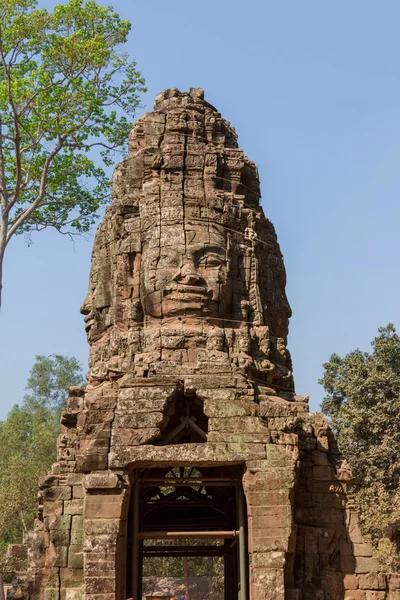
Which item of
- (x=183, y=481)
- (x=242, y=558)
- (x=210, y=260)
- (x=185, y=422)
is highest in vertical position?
(x=210, y=260)

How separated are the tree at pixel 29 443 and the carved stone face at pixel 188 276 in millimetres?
16881

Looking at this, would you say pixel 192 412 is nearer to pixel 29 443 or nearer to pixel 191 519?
pixel 191 519

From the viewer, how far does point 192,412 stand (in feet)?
45.4

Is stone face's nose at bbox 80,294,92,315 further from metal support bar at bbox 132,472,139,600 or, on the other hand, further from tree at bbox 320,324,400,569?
tree at bbox 320,324,400,569

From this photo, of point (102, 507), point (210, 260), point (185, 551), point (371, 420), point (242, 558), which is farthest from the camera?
point (371, 420)

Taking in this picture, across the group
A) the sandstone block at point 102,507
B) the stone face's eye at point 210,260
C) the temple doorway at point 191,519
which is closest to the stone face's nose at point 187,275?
the stone face's eye at point 210,260

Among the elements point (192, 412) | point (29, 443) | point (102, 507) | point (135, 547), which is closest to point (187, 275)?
point (192, 412)

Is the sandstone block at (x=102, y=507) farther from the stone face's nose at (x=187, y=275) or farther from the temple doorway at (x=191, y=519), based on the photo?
the stone face's nose at (x=187, y=275)

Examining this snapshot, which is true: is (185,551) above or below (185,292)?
below

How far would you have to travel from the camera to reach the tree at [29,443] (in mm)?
29219

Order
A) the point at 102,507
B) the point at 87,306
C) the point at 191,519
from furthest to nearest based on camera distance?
the point at 191,519, the point at 87,306, the point at 102,507

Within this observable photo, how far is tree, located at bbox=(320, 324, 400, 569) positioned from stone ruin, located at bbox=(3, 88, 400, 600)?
28.4 ft

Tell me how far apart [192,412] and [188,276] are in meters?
2.34

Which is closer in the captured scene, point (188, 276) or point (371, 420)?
point (188, 276)
